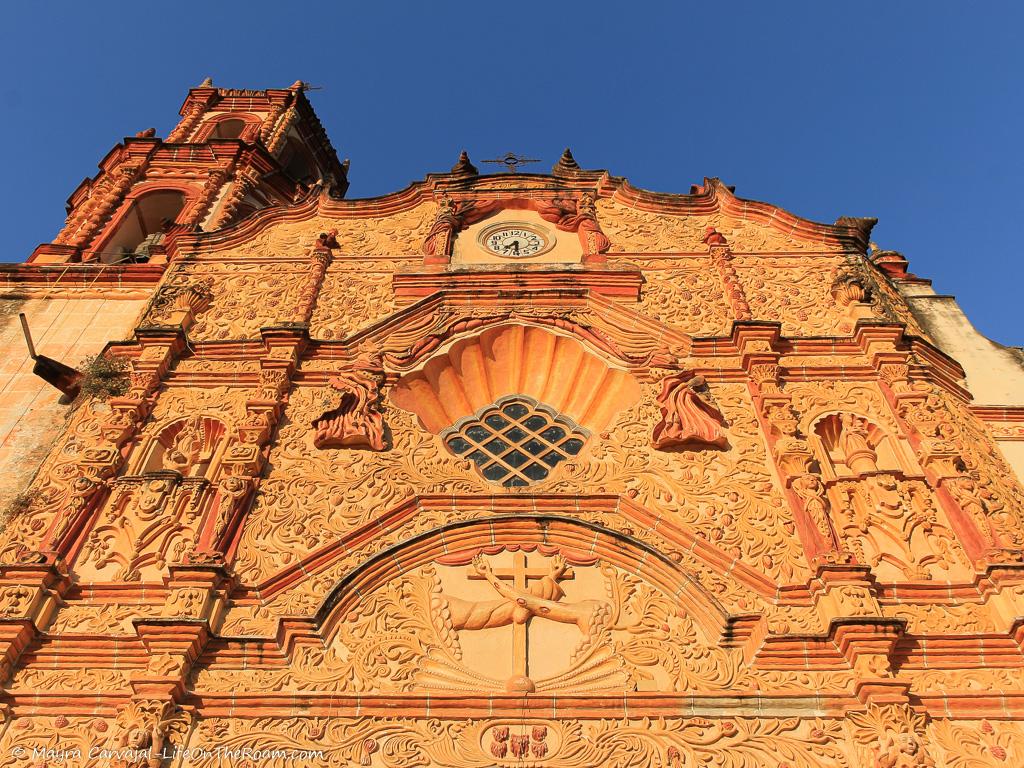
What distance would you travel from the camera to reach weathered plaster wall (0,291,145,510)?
33.9 ft

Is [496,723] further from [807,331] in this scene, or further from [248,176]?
[248,176]

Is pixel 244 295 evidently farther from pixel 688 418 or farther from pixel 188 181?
pixel 188 181

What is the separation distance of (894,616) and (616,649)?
98.4 inches

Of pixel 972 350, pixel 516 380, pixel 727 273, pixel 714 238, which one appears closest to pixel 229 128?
pixel 714 238

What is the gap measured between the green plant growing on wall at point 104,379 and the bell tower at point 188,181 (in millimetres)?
4022

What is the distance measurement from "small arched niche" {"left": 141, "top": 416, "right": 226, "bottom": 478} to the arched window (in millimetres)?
7570

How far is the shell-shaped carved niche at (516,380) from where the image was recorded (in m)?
11.3

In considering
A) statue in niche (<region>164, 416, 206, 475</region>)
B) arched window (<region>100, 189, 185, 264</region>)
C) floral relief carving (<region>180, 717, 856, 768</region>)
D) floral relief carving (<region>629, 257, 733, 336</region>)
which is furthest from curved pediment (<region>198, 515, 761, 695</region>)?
arched window (<region>100, 189, 185, 264</region>)

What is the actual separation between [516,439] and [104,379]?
510 cm

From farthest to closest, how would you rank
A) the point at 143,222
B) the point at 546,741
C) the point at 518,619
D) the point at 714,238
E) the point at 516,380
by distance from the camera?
the point at 143,222 → the point at 714,238 → the point at 516,380 → the point at 518,619 → the point at 546,741

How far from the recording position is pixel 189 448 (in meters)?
10.0

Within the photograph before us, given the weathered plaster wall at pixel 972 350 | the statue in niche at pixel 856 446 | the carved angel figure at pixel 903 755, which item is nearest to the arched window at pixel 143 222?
the statue in niche at pixel 856 446

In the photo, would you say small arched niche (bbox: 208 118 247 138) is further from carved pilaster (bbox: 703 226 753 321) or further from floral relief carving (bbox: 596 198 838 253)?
carved pilaster (bbox: 703 226 753 321)

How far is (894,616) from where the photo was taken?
7.92 meters
